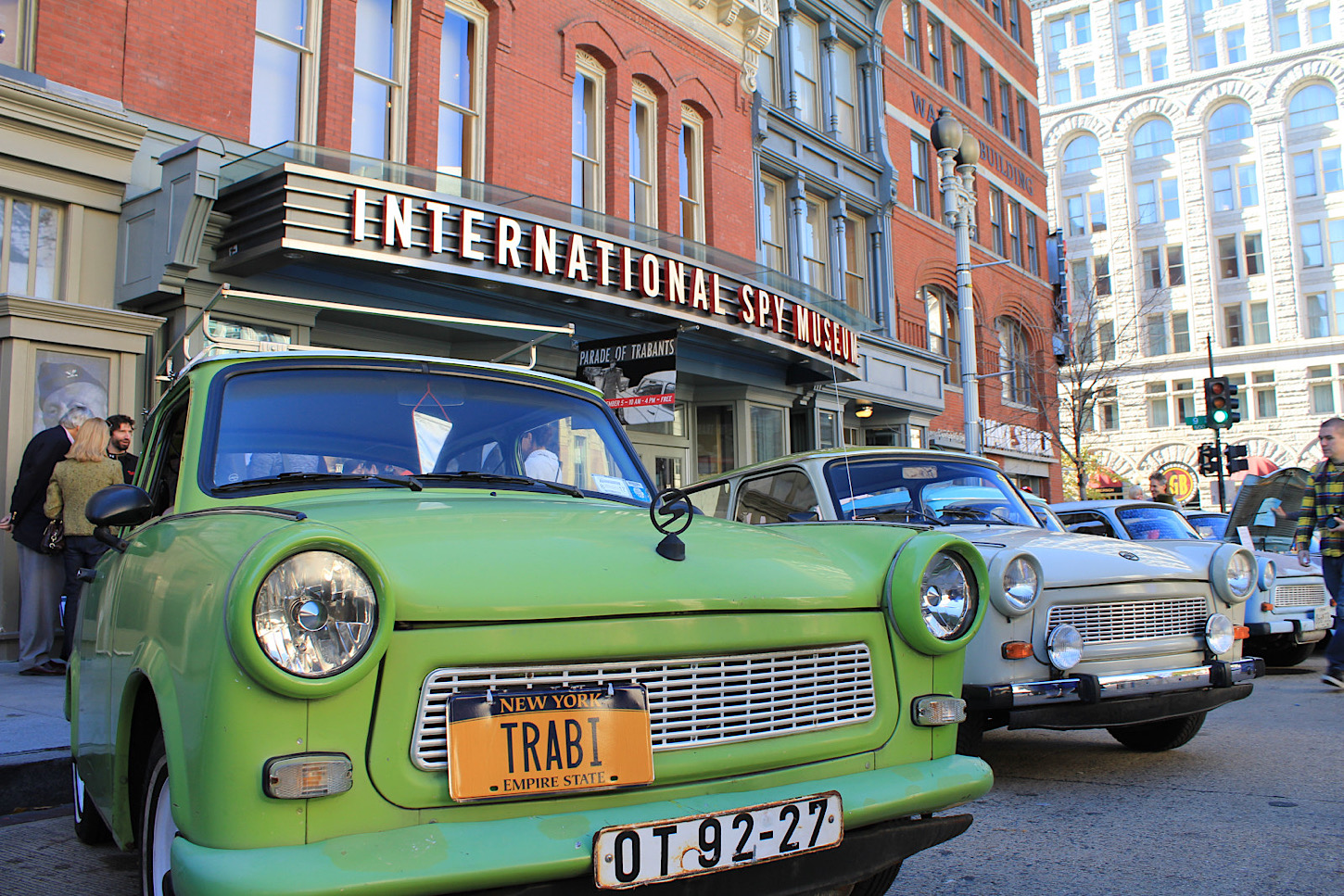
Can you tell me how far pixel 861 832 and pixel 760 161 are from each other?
16418mm

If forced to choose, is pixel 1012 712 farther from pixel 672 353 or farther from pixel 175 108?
pixel 175 108

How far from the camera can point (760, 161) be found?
17750 millimetres

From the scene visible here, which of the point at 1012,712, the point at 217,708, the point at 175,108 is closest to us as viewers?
the point at 217,708

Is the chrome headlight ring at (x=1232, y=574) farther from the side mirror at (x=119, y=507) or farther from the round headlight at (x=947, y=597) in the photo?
the side mirror at (x=119, y=507)

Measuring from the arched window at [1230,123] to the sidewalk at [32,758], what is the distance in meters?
60.7

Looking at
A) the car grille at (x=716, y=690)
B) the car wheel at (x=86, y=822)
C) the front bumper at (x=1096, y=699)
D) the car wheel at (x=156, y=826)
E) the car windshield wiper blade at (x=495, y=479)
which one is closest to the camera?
the car grille at (x=716, y=690)

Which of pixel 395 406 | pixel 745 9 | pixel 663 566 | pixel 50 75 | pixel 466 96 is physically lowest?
pixel 663 566

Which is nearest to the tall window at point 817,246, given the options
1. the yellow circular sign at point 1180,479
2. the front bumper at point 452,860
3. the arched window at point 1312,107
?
the front bumper at point 452,860

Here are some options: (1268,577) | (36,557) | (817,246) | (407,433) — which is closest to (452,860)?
(407,433)

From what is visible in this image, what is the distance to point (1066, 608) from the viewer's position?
470 cm

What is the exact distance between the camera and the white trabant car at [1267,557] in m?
8.75

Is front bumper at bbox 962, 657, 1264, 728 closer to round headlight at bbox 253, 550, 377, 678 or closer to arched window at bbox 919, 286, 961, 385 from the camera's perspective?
round headlight at bbox 253, 550, 377, 678

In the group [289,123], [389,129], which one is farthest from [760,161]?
[289,123]

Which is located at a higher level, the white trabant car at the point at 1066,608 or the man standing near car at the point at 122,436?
the man standing near car at the point at 122,436
